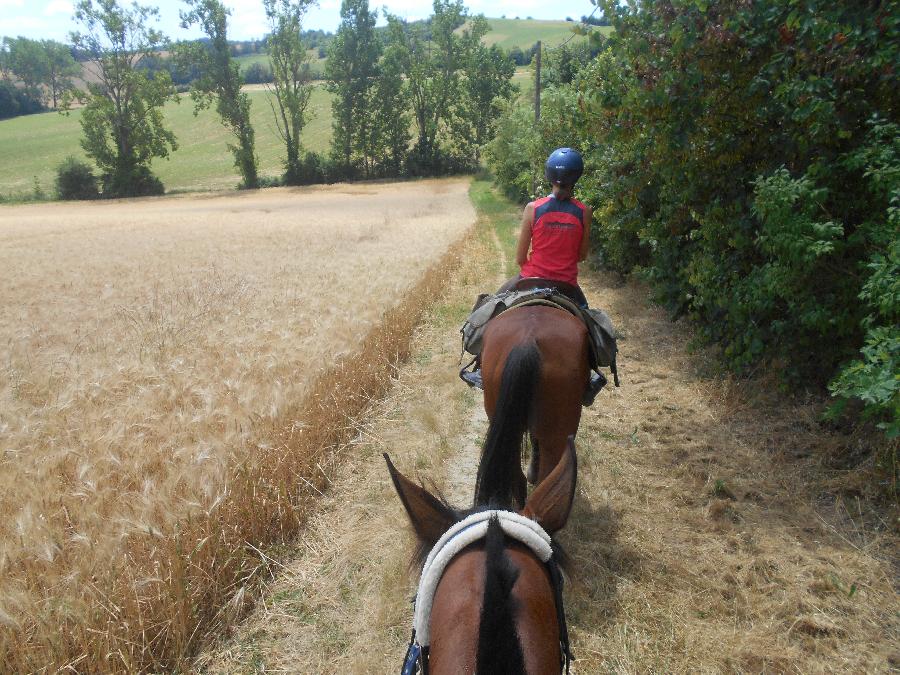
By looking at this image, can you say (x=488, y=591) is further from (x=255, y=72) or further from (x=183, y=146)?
(x=255, y=72)

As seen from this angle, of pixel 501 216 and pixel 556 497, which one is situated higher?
pixel 556 497

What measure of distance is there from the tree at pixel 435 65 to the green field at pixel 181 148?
33.0 ft

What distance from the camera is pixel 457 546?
5.04 feet

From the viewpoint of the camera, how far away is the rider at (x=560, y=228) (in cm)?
441

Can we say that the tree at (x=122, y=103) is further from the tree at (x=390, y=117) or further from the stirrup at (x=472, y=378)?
the stirrup at (x=472, y=378)

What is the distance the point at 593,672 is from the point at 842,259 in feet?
12.4

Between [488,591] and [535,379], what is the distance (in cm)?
206

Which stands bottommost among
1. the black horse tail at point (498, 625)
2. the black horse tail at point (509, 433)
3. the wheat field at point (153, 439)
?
the wheat field at point (153, 439)

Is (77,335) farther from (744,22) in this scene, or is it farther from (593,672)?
(744,22)

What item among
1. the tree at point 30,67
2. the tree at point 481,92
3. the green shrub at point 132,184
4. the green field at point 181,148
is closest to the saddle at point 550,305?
the tree at point 481,92

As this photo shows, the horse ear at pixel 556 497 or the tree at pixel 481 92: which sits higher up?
the tree at pixel 481 92

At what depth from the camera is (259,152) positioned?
2451 inches

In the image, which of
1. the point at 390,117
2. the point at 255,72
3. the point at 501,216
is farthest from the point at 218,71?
the point at 255,72

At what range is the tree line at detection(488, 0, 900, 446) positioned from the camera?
3867 mm
